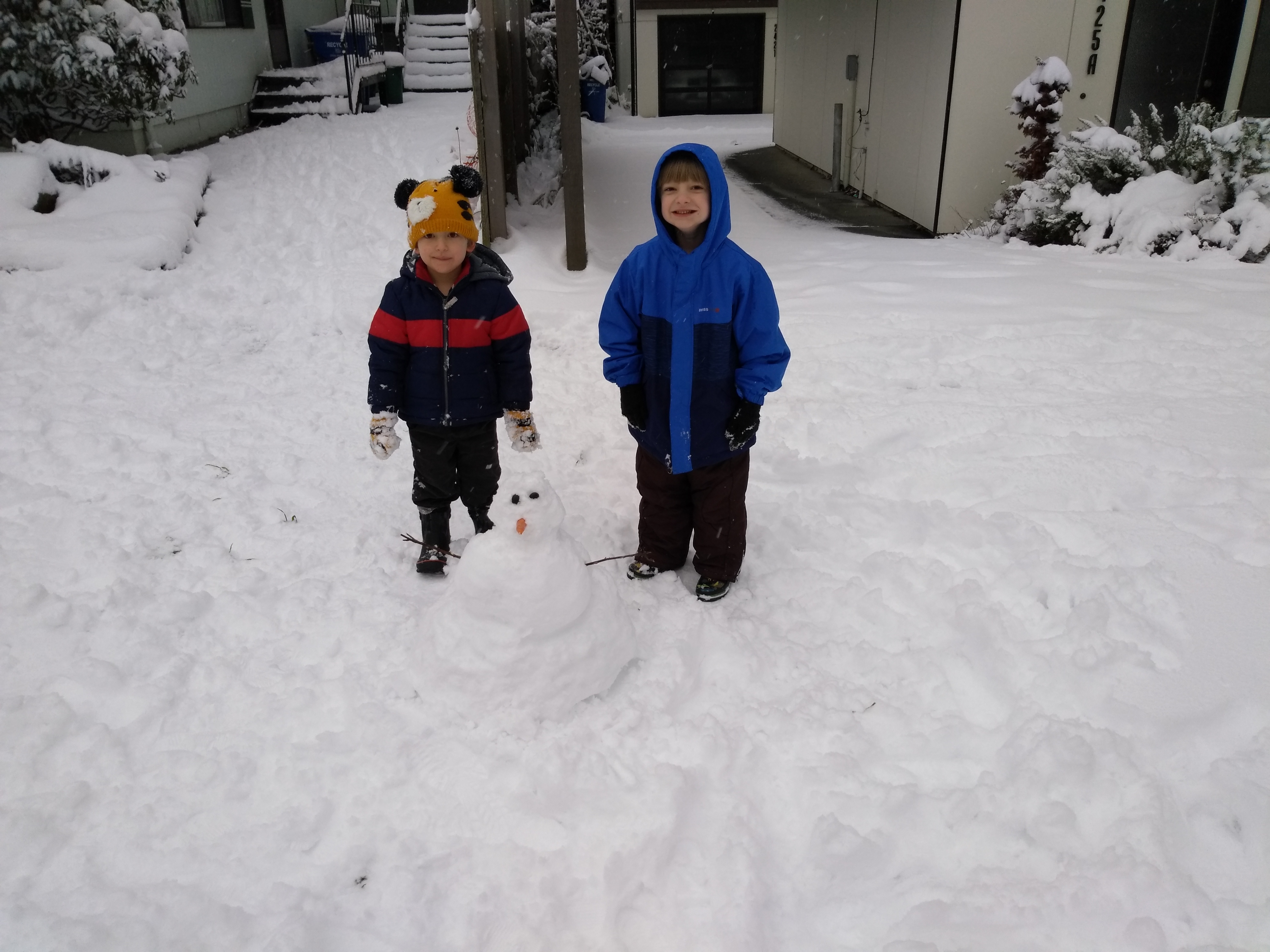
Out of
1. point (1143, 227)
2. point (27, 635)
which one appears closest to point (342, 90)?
point (1143, 227)

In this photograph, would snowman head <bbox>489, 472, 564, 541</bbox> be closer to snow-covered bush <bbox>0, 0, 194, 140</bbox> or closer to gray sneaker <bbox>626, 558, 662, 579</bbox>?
gray sneaker <bbox>626, 558, 662, 579</bbox>

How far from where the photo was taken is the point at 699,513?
334 centimetres

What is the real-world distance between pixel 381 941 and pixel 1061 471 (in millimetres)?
3374

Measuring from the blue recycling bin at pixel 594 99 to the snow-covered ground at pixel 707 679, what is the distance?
16.5m

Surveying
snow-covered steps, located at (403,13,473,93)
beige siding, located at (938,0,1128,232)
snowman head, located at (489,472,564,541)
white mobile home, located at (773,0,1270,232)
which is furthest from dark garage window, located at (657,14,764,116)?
snowman head, located at (489,472,564,541)

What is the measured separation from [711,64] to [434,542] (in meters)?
22.8

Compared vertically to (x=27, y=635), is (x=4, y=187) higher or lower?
higher

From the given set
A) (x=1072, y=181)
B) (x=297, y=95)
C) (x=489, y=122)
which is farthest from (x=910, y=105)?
(x=297, y=95)

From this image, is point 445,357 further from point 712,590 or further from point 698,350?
point 712,590

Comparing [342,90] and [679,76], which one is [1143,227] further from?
[679,76]

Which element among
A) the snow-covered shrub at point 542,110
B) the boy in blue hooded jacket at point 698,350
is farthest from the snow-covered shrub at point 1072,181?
the boy in blue hooded jacket at point 698,350

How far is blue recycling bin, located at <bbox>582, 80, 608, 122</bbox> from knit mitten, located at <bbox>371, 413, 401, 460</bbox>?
59.7ft

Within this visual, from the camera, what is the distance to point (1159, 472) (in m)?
3.87

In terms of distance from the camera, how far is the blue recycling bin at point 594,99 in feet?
65.0
